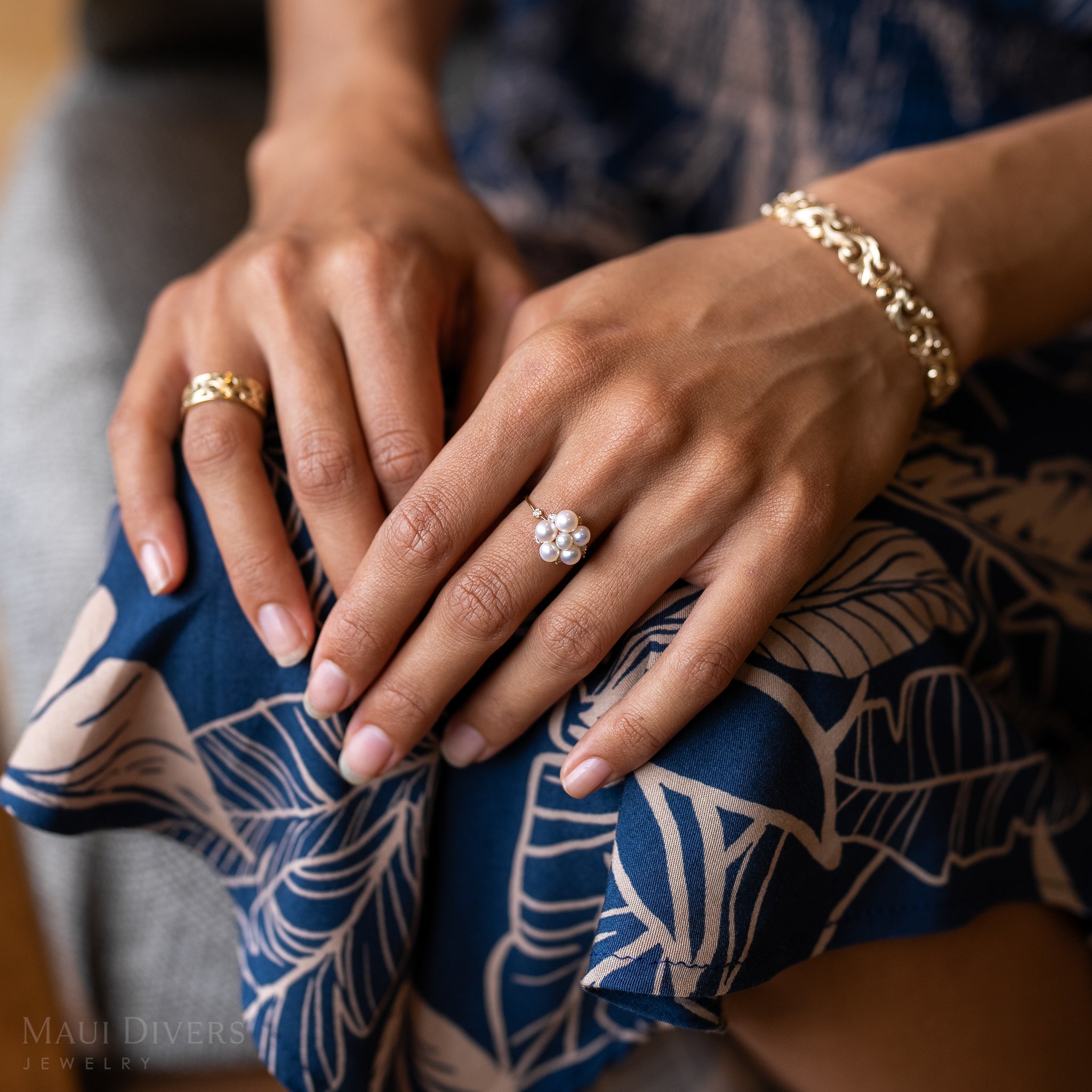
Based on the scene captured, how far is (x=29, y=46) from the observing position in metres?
2.12

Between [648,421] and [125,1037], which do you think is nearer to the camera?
[648,421]

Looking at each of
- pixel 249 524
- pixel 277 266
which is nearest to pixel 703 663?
pixel 249 524

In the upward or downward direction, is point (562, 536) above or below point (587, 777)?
above

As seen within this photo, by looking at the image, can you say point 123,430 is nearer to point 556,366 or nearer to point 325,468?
point 325,468

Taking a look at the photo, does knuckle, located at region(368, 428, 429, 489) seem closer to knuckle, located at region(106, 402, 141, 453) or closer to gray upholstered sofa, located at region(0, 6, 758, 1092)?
knuckle, located at region(106, 402, 141, 453)

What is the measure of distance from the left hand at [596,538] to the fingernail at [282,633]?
0.02 m

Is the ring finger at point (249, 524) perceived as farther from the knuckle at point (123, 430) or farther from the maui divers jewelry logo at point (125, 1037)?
the maui divers jewelry logo at point (125, 1037)

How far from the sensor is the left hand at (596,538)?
0.47m

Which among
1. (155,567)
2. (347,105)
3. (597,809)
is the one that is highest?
(347,105)

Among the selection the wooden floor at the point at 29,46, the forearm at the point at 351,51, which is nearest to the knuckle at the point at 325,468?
the forearm at the point at 351,51

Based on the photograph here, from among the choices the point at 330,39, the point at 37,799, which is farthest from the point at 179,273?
the point at 37,799

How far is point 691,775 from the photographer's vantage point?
46 centimetres

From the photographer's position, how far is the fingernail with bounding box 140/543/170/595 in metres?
0.53

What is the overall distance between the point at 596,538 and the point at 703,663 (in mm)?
86
